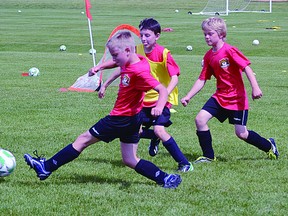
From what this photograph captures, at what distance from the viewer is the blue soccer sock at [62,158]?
257 inches

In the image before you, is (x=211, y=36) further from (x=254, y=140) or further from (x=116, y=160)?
(x=116, y=160)

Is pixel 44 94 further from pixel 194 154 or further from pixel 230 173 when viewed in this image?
pixel 230 173

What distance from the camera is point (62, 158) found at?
6547 millimetres

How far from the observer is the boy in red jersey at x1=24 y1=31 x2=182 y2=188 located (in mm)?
6191

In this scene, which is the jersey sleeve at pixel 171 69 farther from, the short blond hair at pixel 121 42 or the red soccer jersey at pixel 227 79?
the short blond hair at pixel 121 42

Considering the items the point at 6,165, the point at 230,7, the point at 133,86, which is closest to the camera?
the point at 133,86

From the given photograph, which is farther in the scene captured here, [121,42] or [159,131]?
[159,131]

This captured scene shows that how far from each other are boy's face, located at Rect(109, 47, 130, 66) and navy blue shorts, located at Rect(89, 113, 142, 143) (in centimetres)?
52

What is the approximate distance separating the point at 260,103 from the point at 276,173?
5.99 meters

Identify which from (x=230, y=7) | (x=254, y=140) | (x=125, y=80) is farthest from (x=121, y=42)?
(x=230, y=7)

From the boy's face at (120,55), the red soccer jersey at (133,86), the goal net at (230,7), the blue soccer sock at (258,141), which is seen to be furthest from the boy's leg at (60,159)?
the goal net at (230,7)

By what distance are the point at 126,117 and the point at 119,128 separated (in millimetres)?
121

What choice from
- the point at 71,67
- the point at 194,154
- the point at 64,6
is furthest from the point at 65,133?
the point at 64,6

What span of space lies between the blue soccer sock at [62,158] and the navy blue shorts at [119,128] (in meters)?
0.27
